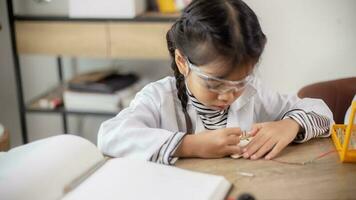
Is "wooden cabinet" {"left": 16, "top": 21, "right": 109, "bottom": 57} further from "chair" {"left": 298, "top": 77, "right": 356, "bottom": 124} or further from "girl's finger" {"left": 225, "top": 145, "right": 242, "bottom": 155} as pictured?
"girl's finger" {"left": 225, "top": 145, "right": 242, "bottom": 155}

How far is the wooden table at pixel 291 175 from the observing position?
0.78 m

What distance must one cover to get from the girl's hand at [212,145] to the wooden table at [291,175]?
1 cm

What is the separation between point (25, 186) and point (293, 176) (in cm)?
45

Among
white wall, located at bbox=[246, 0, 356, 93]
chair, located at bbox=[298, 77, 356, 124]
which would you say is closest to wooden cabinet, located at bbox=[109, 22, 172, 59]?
white wall, located at bbox=[246, 0, 356, 93]

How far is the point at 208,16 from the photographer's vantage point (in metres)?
0.95

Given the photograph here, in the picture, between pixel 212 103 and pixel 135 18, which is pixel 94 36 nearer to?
pixel 135 18

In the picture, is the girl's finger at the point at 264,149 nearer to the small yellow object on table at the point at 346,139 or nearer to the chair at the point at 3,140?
the small yellow object on table at the point at 346,139

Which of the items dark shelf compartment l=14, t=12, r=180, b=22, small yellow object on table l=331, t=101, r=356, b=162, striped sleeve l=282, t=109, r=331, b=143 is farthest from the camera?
dark shelf compartment l=14, t=12, r=180, b=22

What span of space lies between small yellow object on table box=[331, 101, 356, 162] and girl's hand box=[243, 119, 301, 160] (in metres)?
Result: 0.08

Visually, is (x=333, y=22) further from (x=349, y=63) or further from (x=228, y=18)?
(x=228, y=18)

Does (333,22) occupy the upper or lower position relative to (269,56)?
upper

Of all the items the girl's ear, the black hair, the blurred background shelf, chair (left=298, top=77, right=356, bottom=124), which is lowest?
the blurred background shelf

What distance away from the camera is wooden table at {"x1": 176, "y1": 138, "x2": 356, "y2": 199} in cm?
78

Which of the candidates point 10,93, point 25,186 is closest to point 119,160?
point 25,186
